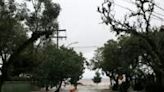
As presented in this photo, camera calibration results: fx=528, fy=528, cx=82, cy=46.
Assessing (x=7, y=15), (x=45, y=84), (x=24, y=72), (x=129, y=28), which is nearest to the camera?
(x=7, y=15)

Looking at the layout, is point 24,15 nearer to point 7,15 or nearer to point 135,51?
point 7,15

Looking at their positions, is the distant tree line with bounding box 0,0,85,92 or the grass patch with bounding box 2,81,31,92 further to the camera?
the grass patch with bounding box 2,81,31,92

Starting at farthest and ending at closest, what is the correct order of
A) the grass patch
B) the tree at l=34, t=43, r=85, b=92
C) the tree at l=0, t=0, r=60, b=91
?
1. the tree at l=34, t=43, r=85, b=92
2. the grass patch
3. the tree at l=0, t=0, r=60, b=91

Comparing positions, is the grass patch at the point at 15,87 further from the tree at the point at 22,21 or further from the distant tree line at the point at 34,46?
the tree at the point at 22,21

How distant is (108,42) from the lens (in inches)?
3221

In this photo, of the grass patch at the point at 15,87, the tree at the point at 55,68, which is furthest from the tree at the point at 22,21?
the tree at the point at 55,68

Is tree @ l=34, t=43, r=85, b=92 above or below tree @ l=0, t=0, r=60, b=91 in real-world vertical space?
below

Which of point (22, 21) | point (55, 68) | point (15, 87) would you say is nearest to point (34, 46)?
point (15, 87)

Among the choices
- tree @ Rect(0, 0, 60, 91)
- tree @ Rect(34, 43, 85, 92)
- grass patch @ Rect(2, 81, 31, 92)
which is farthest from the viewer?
tree @ Rect(34, 43, 85, 92)

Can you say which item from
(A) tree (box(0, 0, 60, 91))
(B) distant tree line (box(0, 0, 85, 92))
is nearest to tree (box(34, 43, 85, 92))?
(B) distant tree line (box(0, 0, 85, 92))

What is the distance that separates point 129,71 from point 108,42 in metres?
19.7

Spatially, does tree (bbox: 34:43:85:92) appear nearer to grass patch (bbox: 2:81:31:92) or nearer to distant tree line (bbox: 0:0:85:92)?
distant tree line (bbox: 0:0:85:92)

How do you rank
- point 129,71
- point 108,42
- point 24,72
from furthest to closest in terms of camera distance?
point 108,42, point 24,72, point 129,71

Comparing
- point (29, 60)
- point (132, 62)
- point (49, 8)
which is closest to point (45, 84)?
point (29, 60)
